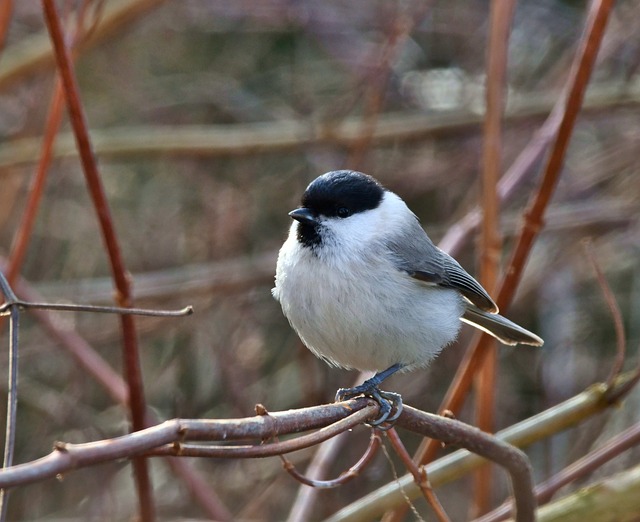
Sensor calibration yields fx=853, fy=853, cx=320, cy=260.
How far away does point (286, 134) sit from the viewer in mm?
3668

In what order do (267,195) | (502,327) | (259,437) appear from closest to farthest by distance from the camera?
1. (259,437)
2. (502,327)
3. (267,195)

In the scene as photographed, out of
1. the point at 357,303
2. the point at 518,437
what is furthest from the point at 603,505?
the point at 357,303

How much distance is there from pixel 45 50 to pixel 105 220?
177cm

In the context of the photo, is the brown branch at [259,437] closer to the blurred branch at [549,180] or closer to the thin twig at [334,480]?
the thin twig at [334,480]

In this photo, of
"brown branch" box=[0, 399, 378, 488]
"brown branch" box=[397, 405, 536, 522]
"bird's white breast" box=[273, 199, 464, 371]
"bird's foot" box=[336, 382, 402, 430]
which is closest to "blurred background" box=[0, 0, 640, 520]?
"bird's white breast" box=[273, 199, 464, 371]

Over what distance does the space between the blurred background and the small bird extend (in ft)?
3.18

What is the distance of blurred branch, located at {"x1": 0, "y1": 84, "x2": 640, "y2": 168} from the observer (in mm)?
3514

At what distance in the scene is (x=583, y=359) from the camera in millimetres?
3824

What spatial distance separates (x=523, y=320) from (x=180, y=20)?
2255mm

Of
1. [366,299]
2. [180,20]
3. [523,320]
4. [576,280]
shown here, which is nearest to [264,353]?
[523,320]

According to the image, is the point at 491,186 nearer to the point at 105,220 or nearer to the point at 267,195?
the point at 105,220

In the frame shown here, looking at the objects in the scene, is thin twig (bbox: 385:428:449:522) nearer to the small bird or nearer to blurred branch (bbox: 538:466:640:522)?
the small bird

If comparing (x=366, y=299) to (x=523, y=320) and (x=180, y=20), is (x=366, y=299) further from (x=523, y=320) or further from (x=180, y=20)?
(x=180, y=20)

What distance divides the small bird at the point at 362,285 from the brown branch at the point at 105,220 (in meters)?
0.40
